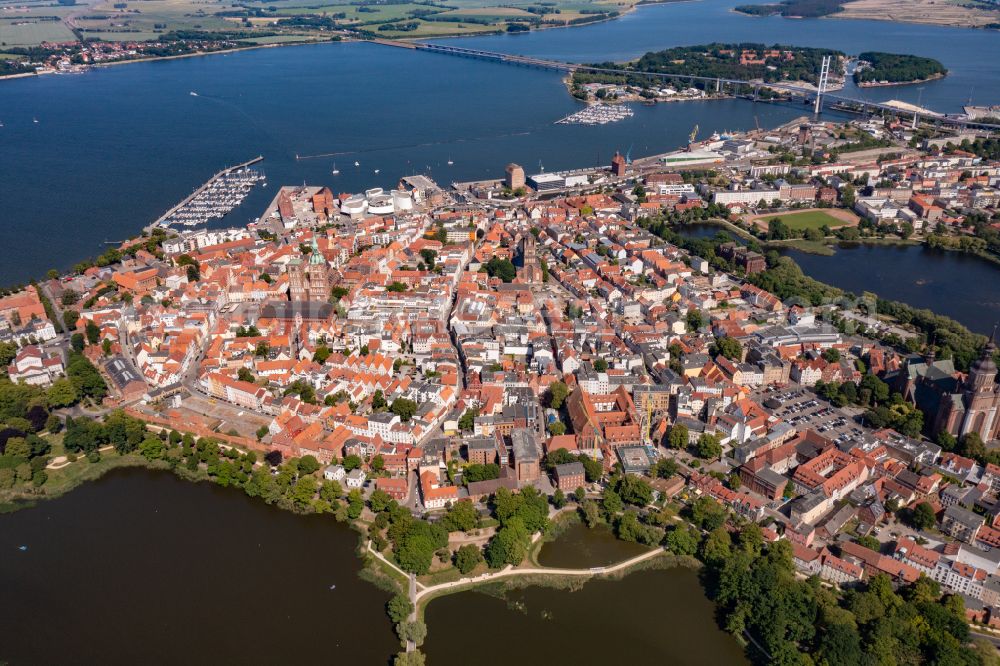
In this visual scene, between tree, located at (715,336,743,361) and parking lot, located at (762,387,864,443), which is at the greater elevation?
tree, located at (715,336,743,361)

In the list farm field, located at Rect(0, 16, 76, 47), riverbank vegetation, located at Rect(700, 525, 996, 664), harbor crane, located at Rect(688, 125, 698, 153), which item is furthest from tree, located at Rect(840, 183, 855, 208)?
farm field, located at Rect(0, 16, 76, 47)

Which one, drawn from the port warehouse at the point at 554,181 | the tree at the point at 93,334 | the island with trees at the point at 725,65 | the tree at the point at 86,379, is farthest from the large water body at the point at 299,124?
the tree at the point at 86,379

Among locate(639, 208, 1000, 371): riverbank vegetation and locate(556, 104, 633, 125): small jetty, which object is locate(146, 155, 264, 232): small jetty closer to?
locate(639, 208, 1000, 371): riverbank vegetation

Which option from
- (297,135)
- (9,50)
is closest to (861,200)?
(297,135)

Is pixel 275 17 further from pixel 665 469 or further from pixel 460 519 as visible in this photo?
pixel 460 519

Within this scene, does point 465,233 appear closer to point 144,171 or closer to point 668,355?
point 668,355

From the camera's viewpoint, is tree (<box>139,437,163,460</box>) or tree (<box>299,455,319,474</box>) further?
tree (<box>139,437,163,460</box>)

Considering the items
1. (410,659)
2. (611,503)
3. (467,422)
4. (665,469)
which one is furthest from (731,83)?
(410,659)
